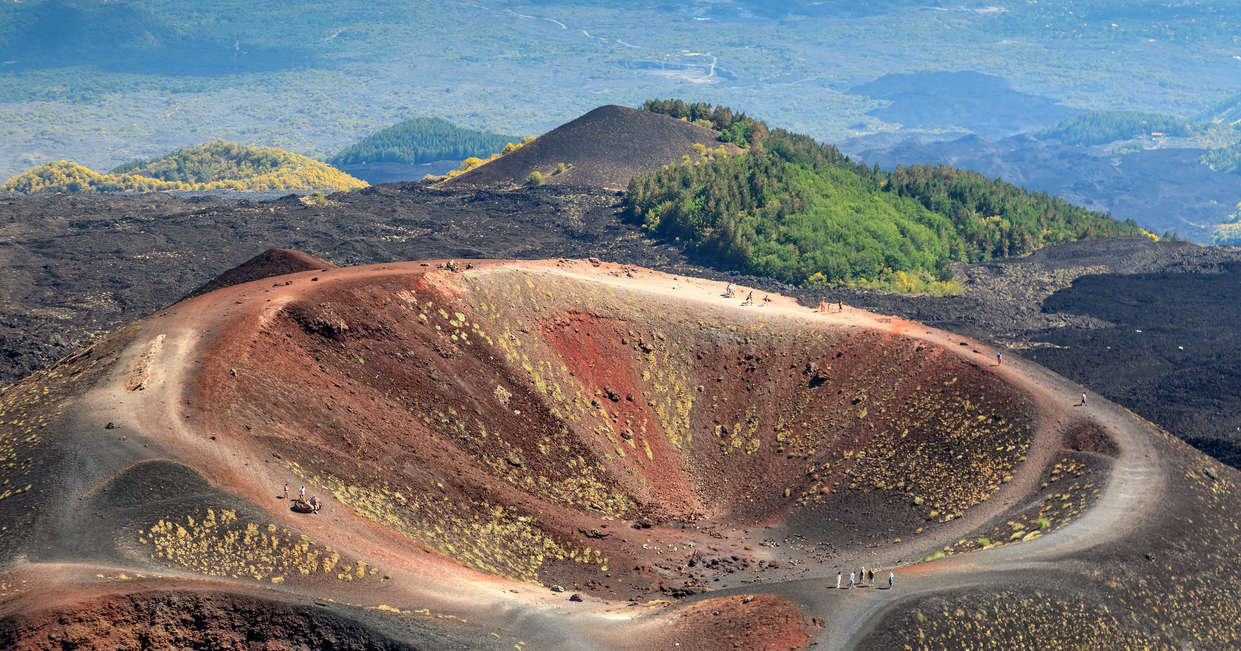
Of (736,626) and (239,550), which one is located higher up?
(239,550)

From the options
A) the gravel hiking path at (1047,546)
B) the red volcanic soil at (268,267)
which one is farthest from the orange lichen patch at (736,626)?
the red volcanic soil at (268,267)

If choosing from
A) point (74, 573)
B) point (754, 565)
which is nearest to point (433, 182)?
point (754, 565)

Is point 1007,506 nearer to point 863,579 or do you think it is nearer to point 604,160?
point 863,579

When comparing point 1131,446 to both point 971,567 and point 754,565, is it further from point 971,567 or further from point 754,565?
point 754,565

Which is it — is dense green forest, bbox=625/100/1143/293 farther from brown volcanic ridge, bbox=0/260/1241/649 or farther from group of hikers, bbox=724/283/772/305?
brown volcanic ridge, bbox=0/260/1241/649

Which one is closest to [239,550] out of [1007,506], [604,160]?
[1007,506]

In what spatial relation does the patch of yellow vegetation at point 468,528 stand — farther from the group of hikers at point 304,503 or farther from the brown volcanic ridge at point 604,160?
the brown volcanic ridge at point 604,160
